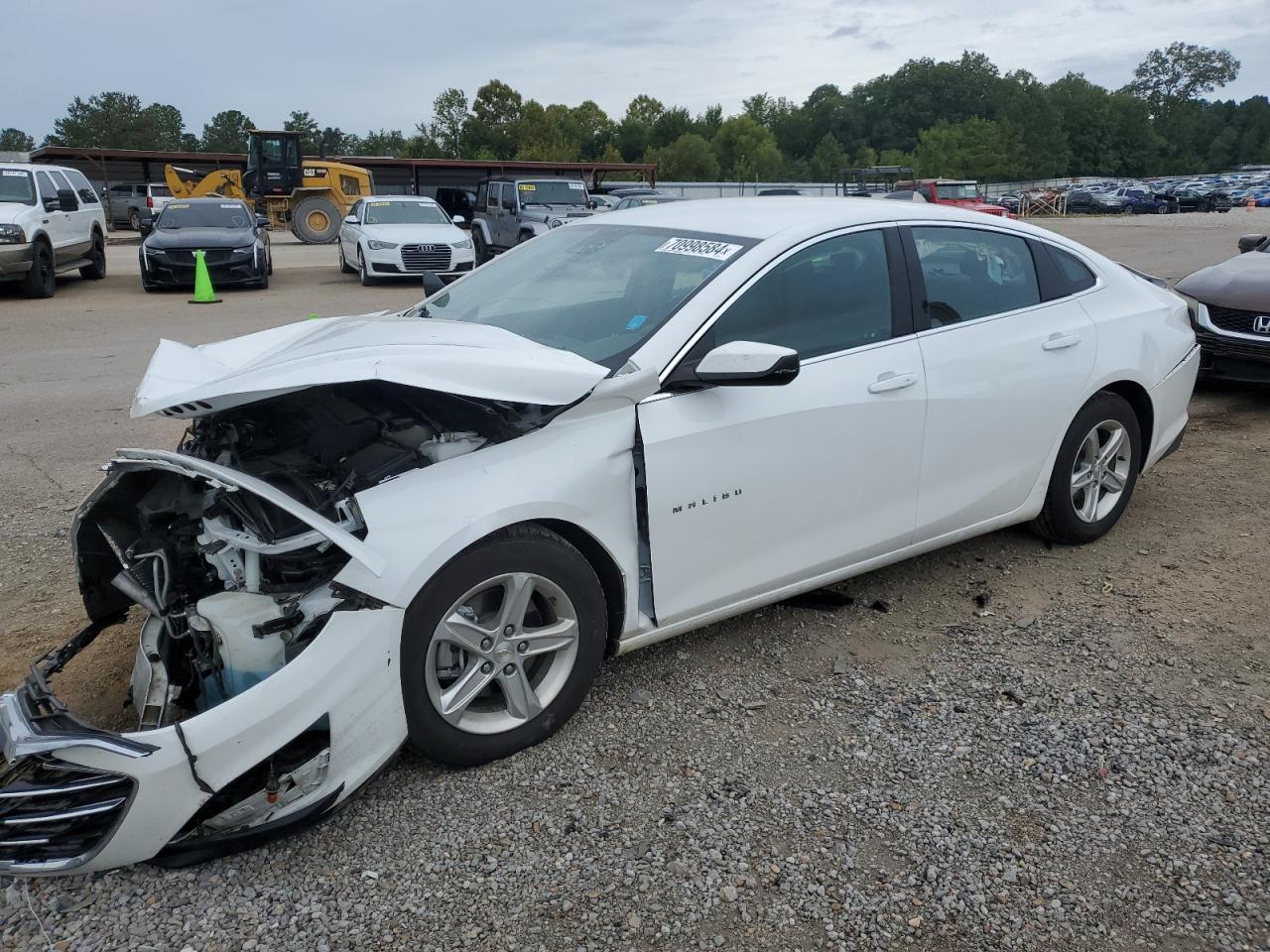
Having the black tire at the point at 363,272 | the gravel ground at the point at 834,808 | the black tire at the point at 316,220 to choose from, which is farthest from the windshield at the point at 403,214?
the gravel ground at the point at 834,808

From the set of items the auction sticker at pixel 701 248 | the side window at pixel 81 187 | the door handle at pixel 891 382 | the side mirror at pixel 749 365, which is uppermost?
the side window at pixel 81 187

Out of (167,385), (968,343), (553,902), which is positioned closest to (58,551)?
(167,385)

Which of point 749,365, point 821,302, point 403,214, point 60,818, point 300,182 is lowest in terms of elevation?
point 60,818

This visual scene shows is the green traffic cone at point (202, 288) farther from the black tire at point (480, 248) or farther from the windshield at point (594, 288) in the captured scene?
the windshield at point (594, 288)

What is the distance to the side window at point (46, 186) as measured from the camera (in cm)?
1495

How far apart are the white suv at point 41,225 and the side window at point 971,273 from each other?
14.0 meters

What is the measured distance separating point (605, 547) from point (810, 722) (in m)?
0.94

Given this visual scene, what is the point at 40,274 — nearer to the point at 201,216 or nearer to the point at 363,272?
the point at 201,216

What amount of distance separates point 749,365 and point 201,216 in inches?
647

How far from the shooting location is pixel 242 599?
2.76 m

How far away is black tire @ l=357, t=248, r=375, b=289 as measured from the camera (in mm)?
17362

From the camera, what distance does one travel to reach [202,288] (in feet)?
50.1

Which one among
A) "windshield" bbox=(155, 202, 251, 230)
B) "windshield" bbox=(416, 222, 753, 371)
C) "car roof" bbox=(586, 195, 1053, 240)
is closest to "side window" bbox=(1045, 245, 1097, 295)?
"car roof" bbox=(586, 195, 1053, 240)

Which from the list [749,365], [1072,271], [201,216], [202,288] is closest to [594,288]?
[749,365]
